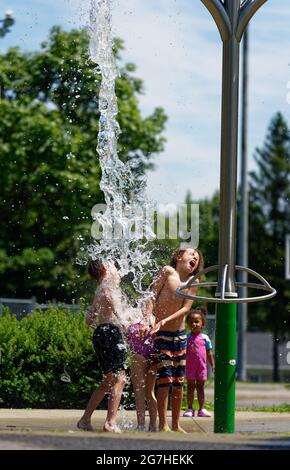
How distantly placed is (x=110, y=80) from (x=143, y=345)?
327 centimetres

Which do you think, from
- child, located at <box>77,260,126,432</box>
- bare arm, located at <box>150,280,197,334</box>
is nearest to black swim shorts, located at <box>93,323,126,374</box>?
child, located at <box>77,260,126,432</box>

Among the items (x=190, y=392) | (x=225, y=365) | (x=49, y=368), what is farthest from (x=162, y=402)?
(x=49, y=368)

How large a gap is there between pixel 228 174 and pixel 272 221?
63.2 m

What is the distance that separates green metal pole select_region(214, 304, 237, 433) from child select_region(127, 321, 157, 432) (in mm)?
820

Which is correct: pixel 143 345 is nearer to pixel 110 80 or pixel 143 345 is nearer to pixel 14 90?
pixel 110 80

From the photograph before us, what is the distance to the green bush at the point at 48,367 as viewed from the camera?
15859mm

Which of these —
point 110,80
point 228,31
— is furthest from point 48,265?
point 228,31

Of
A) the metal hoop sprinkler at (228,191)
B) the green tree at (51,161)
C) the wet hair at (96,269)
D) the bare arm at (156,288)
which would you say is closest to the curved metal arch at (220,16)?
the metal hoop sprinkler at (228,191)

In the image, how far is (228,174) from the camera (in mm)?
11023

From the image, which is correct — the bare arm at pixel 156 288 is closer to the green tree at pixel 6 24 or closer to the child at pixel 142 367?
the child at pixel 142 367

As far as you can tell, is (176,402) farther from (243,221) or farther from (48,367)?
(243,221)

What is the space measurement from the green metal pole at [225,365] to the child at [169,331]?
0.66 meters

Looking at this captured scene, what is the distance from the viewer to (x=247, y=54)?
40438 millimetres

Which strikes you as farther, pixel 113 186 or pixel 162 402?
pixel 113 186
